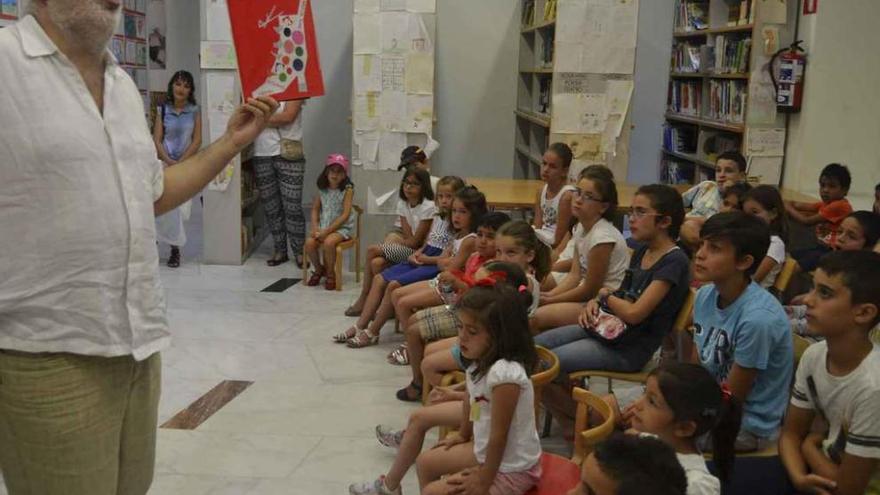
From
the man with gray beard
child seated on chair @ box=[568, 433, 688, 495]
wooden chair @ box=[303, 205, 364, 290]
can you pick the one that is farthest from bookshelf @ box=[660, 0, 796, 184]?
the man with gray beard

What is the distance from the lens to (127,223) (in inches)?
63.4

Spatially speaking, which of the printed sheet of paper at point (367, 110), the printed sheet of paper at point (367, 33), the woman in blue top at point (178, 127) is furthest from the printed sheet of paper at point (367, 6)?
the woman in blue top at point (178, 127)

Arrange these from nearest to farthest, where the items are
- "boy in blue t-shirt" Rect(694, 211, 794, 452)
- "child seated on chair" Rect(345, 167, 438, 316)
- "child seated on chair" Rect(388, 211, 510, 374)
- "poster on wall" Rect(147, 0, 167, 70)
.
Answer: "boy in blue t-shirt" Rect(694, 211, 794, 452) → "child seated on chair" Rect(388, 211, 510, 374) → "child seated on chair" Rect(345, 167, 438, 316) → "poster on wall" Rect(147, 0, 167, 70)

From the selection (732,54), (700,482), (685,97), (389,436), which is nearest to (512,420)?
(700,482)

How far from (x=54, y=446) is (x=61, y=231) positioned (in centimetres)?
39

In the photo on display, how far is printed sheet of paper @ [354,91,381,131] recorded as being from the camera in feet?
20.4

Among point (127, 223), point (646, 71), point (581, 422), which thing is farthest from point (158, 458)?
point (646, 71)

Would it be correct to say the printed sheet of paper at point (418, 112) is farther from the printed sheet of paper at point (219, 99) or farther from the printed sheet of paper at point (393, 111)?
the printed sheet of paper at point (219, 99)

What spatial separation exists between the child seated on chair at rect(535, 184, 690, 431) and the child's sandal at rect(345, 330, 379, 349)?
5.36 feet

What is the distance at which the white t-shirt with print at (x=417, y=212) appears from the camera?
5133 mm

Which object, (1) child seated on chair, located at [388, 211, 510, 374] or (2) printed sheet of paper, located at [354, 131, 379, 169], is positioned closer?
(1) child seated on chair, located at [388, 211, 510, 374]

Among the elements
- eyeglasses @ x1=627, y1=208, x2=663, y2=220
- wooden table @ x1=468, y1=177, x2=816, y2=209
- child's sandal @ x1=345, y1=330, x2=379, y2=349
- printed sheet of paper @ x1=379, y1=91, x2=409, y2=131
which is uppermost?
printed sheet of paper @ x1=379, y1=91, x2=409, y2=131

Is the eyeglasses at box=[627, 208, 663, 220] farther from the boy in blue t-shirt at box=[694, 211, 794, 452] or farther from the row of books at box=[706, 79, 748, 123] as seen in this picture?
the row of books at box=[706, 79, 748, 123]

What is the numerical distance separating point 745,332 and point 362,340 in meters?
2.66
